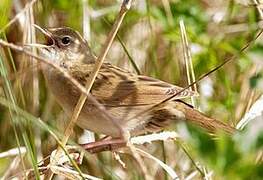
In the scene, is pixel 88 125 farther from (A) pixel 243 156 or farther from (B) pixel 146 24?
(A) pixel 243 156

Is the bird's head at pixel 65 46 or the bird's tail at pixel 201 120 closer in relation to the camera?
the bird's tail at pixel 201 120

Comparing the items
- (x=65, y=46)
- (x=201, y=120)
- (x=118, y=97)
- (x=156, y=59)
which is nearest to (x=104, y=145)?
(x=118, y=97)

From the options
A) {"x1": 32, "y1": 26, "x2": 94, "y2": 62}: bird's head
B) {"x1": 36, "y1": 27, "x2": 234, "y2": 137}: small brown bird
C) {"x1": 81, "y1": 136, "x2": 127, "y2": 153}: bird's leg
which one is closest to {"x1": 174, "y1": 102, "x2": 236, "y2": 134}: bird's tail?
{"x1": 36, "y1": 27, "x2": 234, "y2": 137}: small brown bird

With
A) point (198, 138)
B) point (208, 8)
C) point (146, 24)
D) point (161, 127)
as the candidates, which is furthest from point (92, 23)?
point (198, 138)

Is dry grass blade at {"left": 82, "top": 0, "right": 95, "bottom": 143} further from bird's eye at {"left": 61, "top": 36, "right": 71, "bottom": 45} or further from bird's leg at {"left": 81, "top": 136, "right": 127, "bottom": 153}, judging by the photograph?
bird's leg at {"left": 81, "top": 136, "right": 127, "bottom": 153}

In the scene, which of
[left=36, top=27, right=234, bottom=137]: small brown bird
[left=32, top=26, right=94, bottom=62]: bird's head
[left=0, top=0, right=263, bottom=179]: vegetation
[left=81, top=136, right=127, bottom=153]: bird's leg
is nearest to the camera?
[left=81, top=136, right=127, bottom=153]: bird's leg

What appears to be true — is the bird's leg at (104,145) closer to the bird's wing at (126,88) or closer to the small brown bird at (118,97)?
the small brown bird at (118,97)

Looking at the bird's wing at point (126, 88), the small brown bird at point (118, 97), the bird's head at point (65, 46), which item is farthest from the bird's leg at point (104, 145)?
the bird's head at point (65, 46)
